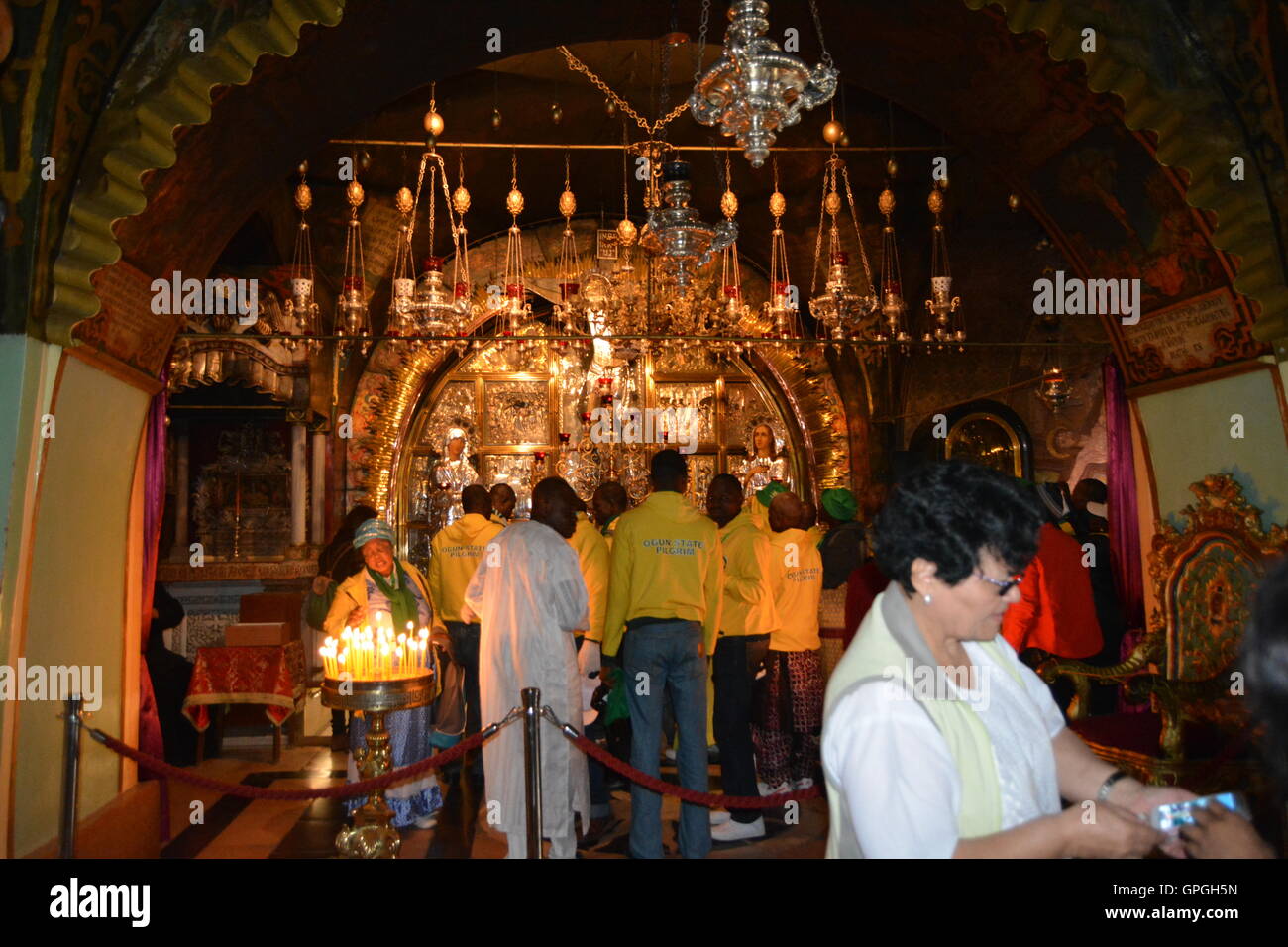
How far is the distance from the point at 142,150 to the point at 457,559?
10.5 ft

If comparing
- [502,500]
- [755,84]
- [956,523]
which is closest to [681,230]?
[755,84]

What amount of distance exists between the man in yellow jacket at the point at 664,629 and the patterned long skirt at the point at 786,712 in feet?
3.77

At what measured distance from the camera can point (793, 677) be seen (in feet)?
19.8

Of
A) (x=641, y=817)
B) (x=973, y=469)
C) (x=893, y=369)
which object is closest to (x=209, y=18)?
(x=973, y=469)

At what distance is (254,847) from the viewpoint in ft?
17.1

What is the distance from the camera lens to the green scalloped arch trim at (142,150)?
12.6 ft

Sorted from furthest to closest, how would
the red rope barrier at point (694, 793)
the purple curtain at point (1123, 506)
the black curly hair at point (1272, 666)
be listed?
the purple curtain at point (1123, 506)
the red rope barrier at point (694, 793)
the black curly hair at point (1272, 666)

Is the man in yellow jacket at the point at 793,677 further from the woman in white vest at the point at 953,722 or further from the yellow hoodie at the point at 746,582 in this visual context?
the woman in white vest at the point at 953,722

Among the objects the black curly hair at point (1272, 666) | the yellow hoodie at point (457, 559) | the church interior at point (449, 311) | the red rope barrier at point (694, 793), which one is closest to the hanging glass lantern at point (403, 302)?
the church interior at point (449, 311)

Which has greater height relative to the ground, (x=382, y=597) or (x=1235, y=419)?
(x=1235, y=419)

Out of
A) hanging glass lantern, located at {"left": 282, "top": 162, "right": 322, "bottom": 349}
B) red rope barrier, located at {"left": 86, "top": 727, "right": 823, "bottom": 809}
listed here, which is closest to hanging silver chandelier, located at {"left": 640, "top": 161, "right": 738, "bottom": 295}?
red rope barrier, located at {"left": 86, "top": 727, "right": 823, "bottom": 809}

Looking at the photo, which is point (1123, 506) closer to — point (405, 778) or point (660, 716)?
point (660, 716)

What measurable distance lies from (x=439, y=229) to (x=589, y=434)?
2.90m

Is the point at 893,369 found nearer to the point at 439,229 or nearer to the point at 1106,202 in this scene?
the point at 439,229
